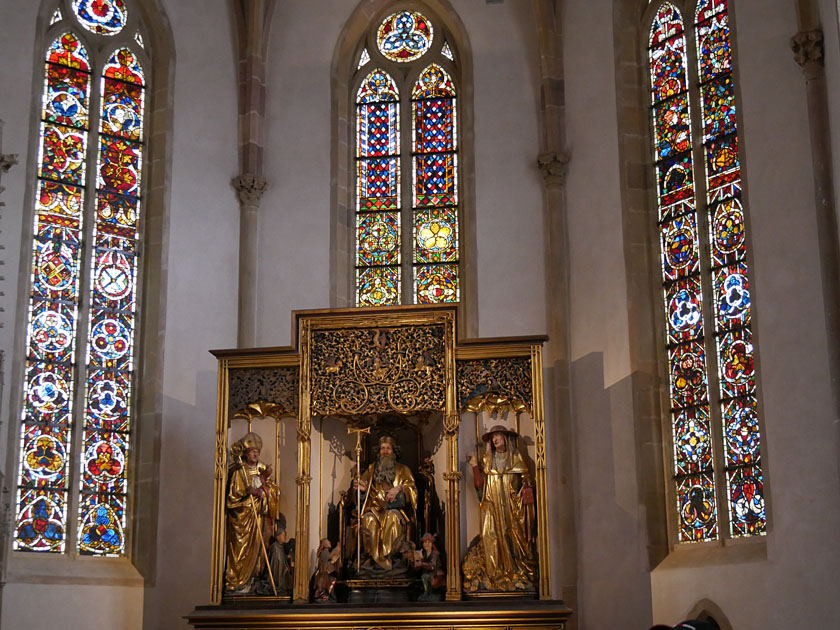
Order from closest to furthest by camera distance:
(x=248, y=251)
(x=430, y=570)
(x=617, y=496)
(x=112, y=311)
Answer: (x=430, y=570)
(x=617, y=496)
(x=112, y=311)
(x=248, y=251)

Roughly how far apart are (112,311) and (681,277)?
249 inches

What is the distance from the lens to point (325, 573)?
40.7 feet

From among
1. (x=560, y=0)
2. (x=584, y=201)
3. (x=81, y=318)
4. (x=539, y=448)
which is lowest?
(x=539, y=448)

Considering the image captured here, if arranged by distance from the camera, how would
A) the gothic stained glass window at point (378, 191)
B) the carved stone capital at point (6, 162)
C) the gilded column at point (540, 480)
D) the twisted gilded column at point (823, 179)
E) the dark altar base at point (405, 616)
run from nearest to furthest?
1. the twisted gilded column at point (823, 179)
2. the dark altar base at point (405, 616)
3. the gilded column at point (540, 480)
4. the carved stone capital at point (6, 162)
5. the gothic stained glass window at point (378, 191)

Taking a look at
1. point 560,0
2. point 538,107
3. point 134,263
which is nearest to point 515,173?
point 538,107

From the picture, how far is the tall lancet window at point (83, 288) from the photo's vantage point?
13445 millimetres

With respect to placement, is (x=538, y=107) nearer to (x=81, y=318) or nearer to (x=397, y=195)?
(x=397, y=195)

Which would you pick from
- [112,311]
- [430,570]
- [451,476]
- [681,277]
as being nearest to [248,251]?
[112,311]

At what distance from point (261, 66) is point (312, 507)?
5.74 m

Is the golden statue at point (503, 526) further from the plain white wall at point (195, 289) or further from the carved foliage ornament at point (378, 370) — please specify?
the plain white wall at point (195, 289)

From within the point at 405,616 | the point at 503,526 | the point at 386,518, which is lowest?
the point at 405,616

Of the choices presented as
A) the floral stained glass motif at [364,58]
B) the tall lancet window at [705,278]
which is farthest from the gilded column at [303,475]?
the floral stained glass motif at [364,58]

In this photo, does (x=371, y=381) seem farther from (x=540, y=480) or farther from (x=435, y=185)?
(x=435, y=185)

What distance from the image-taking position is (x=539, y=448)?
1222 centimetres
